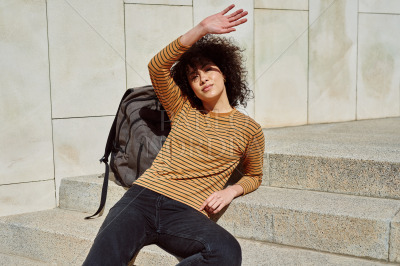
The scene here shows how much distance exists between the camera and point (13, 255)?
3133mm

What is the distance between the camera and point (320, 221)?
7.80 ft

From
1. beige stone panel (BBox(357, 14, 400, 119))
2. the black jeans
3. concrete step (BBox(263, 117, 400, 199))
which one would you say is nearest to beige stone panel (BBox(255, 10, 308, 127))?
beige stone panel (BBox(357, 14, 400, 119))

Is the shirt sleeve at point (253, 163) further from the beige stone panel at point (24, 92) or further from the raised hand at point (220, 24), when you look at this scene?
the beige stone panel at point (24, 92)

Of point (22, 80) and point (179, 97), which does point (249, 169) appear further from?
point (22, 80)

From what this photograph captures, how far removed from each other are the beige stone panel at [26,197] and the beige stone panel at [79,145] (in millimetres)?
93

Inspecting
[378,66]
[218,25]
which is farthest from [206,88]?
[378,66]

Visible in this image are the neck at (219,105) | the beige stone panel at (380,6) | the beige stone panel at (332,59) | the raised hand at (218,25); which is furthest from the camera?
the beige stone panel at (380,6)

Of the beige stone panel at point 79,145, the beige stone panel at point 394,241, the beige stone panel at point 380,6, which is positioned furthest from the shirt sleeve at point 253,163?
the beige stone panel at point 380,6

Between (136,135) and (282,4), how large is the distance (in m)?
2.12

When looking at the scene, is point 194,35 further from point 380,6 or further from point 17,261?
point 380,6

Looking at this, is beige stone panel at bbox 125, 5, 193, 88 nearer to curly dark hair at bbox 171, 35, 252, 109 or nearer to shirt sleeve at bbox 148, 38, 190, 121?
curly dark hair at bbox 171, 35, 252, 109

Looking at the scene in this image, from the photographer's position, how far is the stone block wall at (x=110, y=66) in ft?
10.6

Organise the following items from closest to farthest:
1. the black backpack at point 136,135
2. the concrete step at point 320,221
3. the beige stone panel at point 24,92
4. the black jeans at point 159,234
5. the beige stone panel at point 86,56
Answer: the black jeans at point 159,234, the concrete step at point 320,221, the black backpack at point 136,135, the beige stone panel at point 24,92, the beige stone panel at point 86,56

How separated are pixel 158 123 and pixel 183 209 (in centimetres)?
83
